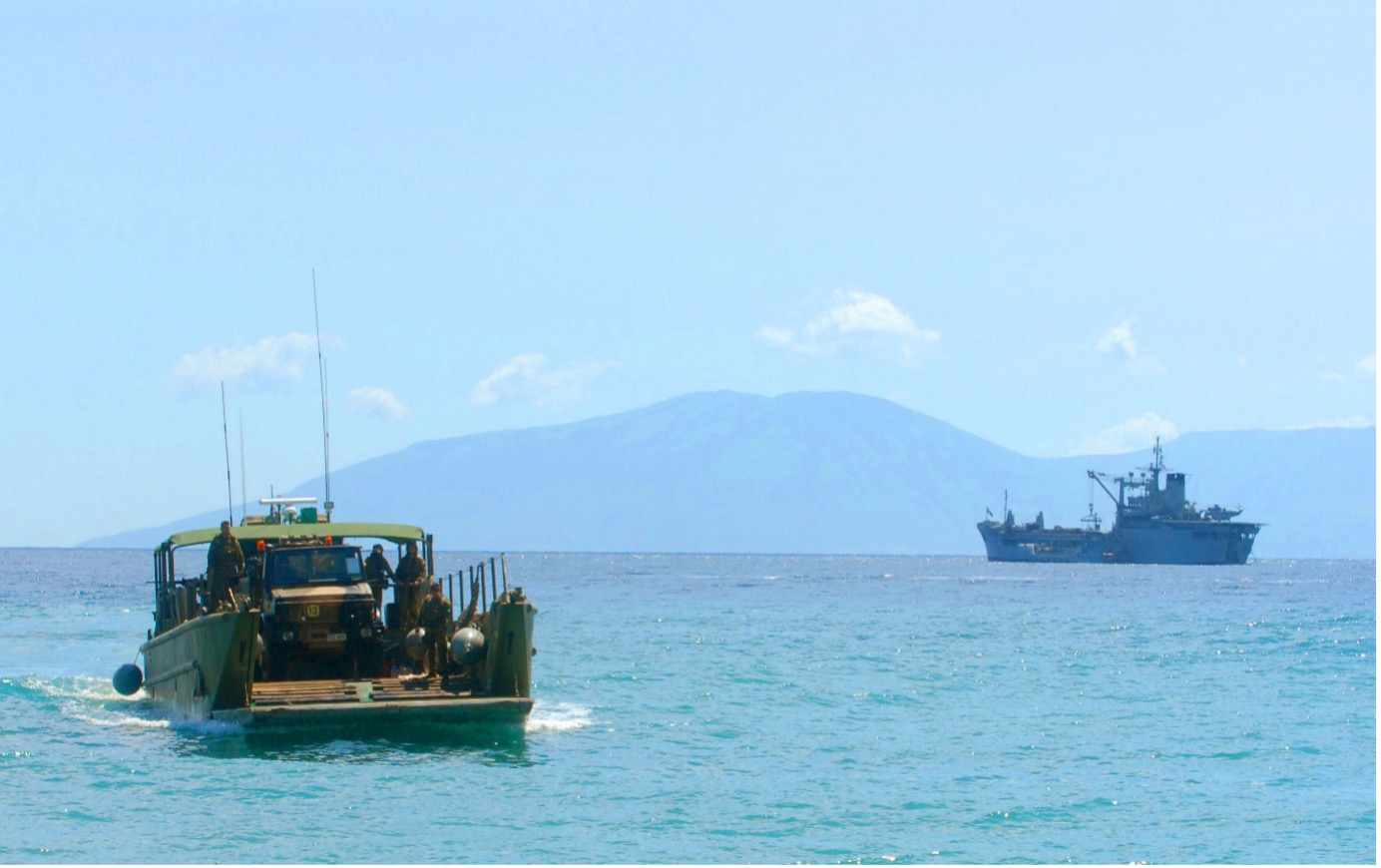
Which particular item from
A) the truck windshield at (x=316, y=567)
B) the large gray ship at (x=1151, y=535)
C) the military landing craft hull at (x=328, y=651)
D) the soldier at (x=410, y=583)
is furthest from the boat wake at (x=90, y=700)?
the large gray ship at (x=1151, y=535)

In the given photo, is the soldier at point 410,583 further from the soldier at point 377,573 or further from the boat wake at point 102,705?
the boat wake at point 102,705

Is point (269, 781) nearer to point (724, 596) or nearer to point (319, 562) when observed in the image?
point (319, 562)

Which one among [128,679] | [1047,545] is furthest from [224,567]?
[1047,545]

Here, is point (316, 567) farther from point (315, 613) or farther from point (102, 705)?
point (102, 705)

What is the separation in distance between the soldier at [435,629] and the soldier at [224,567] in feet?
9.36

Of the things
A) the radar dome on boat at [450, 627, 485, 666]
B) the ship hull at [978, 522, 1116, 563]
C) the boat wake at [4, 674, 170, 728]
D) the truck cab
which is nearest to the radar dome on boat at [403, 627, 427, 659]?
the truck cab

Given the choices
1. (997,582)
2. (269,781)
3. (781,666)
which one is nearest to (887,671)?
(781,666)

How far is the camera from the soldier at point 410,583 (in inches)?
993

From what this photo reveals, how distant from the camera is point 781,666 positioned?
38.1 metres

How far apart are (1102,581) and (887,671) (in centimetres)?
8499

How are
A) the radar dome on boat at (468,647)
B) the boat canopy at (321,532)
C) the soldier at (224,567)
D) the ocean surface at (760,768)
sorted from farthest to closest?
the boat canopy at (321,532)
the soldier at (224,567)
the radar dome on boat at (468,647)
the ocean surface at (760,768)

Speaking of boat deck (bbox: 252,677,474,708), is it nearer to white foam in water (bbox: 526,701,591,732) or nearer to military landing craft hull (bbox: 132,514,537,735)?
military landing craft hull (bbox: 132,514,537,735)

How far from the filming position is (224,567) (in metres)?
24.7

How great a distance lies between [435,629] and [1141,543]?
157m
